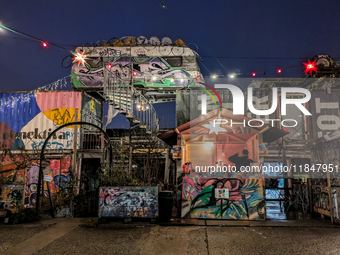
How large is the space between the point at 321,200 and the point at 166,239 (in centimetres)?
603

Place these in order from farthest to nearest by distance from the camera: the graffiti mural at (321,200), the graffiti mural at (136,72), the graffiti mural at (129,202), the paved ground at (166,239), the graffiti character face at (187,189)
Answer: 1. the graffiti mural at (136,72)
2. the graffiti character face at (187,189)
3. the graffiti mural at (321,200)
4. the graffiti mural at (129,202)
5. the paved ground at (166,239)

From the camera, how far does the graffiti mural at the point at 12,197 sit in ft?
26.9

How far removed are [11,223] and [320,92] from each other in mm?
16342

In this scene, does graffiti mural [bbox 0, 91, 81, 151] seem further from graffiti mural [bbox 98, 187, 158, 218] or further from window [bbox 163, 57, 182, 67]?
graffiti mural [bbox 98, 187, 158, 218]

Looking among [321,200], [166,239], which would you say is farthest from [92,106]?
[321,200]

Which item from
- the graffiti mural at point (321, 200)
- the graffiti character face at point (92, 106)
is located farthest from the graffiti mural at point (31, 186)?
the graffiti mural at point (321, 200)

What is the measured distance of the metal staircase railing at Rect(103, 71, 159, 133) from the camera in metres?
12.1

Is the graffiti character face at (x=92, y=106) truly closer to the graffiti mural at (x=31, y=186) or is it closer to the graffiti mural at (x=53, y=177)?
the graffiti mural at (x=53, y=177)

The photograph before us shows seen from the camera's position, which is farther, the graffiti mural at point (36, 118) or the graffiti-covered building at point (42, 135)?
the graffiti mural at point (36, 118)

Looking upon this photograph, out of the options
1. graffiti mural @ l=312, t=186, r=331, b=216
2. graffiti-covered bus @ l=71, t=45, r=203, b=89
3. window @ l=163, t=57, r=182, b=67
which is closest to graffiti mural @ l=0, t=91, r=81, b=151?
graffiti-covered bus @ l=71, t=45, r=203, b=89

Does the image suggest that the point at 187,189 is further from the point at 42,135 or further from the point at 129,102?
the point at 42,135

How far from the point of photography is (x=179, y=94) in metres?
15.4

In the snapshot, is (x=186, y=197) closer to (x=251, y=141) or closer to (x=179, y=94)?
(x=251, y=141)

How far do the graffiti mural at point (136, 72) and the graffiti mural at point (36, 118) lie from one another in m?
2.11
